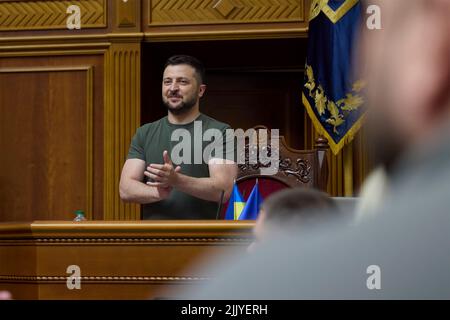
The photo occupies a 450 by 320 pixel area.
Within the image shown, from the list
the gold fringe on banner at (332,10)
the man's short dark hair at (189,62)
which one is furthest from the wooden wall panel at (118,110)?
the man's short dark hair at (189,62)

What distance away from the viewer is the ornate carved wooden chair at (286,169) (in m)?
3.67

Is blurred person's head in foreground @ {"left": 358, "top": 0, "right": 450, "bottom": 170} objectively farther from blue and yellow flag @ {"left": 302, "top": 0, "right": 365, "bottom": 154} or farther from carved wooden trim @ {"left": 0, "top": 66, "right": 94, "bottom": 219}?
carved wooden trim @ {"left": 0, "top": 66, "right": 94, "bottom": 219}

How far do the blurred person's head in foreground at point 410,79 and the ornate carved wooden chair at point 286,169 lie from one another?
3172 mm

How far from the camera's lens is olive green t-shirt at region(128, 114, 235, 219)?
9.82 feet

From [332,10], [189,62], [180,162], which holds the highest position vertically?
[332,10]

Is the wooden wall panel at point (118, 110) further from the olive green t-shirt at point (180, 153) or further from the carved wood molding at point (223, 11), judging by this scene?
the olive green t-shirt at point (180, 153)

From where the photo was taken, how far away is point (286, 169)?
374 centimetres

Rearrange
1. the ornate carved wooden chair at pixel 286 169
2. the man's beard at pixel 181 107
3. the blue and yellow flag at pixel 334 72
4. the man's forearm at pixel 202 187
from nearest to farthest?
the man's forearm at pixel 202 187
the man's beard at pixel 181 107
the ornate carved wooden chair at pixel 286 169
the blue and yellow flag at pixel 334 72

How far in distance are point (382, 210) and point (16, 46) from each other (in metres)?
5.26

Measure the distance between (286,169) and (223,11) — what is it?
1.85m

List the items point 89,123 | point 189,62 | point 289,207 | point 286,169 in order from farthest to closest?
point 89,123
point 286,169
point 189,62
point 289,207

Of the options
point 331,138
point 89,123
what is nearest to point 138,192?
point 331,138

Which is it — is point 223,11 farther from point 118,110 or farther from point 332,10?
point 332,10
